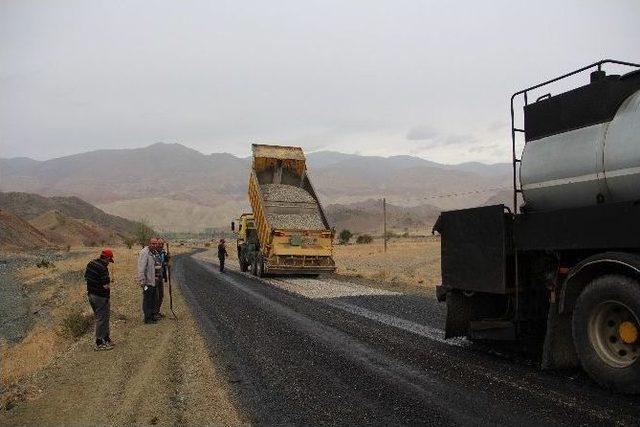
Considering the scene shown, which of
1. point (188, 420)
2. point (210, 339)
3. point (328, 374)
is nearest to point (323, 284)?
point (210, 339)

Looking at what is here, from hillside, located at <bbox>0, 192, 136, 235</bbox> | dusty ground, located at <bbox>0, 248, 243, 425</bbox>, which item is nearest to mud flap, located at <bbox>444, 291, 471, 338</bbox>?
dusty ground, located at <bbox>0, 248, 243, 425</bbox>

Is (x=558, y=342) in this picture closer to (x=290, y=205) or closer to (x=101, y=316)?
(x=101, y=316)

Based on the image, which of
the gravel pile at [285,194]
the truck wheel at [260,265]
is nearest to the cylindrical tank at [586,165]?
the gravel pile at [285,194]

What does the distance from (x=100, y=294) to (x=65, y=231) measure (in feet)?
257

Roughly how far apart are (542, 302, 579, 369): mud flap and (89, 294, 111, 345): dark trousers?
22.4 ft

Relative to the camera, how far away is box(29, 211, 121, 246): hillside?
7450 cm

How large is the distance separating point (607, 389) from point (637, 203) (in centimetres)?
190

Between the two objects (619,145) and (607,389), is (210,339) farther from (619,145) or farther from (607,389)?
(619,145)

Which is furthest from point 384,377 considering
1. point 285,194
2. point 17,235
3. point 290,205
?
point 17,235

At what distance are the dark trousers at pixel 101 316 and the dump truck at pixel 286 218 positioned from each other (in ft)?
33.4

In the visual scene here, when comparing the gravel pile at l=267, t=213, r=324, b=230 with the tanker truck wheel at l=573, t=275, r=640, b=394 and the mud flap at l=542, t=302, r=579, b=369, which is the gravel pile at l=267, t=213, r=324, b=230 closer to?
the mud flap at l=542, t=302, r=579, b=369

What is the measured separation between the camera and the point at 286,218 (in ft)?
64.3

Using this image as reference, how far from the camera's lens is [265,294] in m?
14.8

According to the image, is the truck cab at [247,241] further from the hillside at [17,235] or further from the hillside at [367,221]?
the hillside at [367,221]
